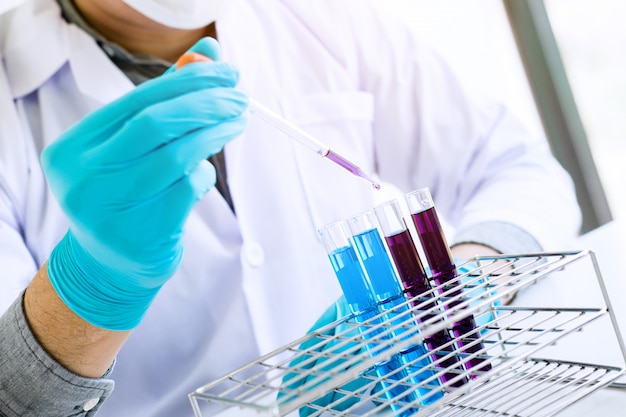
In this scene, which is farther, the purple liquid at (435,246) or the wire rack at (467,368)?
the purple liquid at (435,246)

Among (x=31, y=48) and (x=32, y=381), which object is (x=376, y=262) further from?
(x=31, y=48)

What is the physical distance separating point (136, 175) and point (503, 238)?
0.85 m

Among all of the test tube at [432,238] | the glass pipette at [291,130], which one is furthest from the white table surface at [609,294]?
the glass pipette at [291,130]

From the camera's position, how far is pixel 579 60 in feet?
11.3

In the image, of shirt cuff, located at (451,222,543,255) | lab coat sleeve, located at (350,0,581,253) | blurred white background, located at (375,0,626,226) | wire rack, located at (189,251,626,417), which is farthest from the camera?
blurred white background, located at (375,0,626,226)

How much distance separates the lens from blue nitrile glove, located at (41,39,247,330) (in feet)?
3.16

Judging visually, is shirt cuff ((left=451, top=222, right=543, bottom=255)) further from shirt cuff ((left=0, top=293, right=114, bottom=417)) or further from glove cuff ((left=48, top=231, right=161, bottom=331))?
shirt cuff ((left=0, top=293, right=114, bottom=417))

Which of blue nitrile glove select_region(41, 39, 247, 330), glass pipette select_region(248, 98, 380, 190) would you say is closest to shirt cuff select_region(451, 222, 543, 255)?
glass pipette select_region(248, 98, 380, 190)

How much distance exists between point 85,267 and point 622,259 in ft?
3.41

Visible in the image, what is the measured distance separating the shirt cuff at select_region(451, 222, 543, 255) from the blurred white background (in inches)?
76.2

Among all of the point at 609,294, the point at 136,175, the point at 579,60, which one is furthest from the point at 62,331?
the point at 579,60

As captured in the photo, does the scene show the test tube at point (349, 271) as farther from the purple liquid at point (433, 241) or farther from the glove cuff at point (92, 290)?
the glove cuff at point (92, 290)

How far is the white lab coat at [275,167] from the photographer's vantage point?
1507 millimetres

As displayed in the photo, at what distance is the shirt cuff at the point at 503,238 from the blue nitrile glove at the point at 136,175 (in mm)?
691
